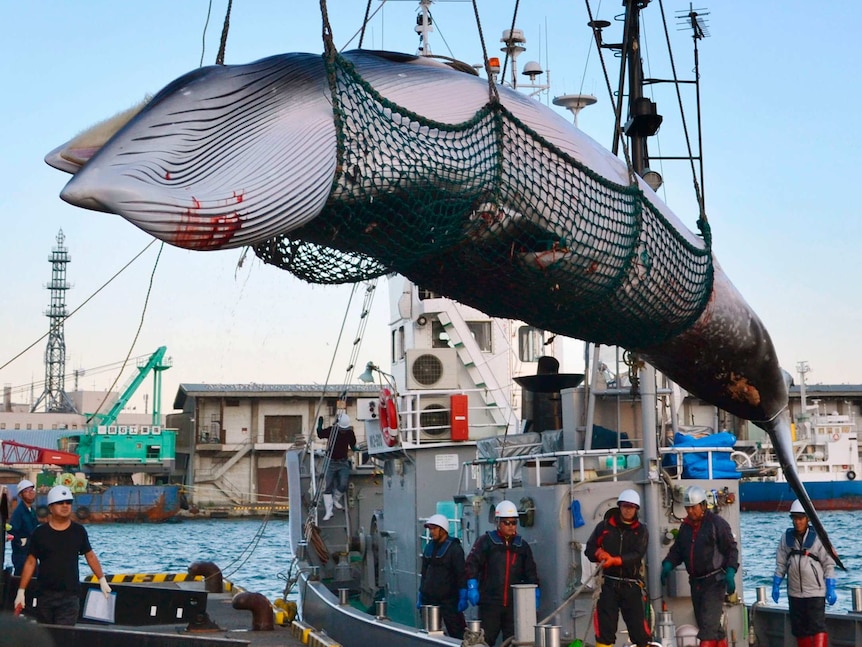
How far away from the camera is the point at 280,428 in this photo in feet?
230

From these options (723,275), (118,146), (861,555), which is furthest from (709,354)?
(861,555)

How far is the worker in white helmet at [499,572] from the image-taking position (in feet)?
32.7

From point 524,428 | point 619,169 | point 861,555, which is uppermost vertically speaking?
point 619,169

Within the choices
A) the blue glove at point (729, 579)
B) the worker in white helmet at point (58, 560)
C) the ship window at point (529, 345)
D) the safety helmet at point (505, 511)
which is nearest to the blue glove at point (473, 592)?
the safety helmet at point (505, 511)

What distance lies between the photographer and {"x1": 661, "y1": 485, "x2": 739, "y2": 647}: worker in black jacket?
31.3 feet

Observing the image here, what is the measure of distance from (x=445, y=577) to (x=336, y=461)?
700 cm

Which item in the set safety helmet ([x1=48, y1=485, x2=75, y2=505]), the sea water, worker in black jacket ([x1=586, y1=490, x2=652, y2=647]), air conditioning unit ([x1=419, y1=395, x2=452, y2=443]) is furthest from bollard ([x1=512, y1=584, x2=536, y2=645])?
the sea water

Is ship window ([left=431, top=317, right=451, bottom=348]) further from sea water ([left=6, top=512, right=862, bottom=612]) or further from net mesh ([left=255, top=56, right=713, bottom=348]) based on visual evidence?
net mesh ([left=255, top=56, right=713, bottom=348])

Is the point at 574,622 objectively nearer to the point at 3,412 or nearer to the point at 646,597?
the point at 646,597

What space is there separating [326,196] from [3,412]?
101840 mm

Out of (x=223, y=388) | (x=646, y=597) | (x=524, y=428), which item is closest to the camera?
(x=646, y=597)

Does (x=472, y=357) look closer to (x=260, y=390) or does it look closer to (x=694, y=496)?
(x=694, y=496)

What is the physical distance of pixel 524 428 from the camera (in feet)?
44.4

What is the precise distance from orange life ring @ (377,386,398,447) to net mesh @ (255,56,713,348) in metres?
9.60
